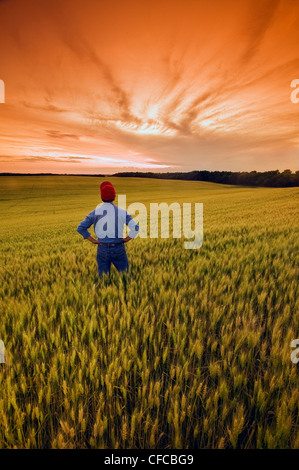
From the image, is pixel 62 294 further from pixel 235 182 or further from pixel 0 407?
pixel 235 182

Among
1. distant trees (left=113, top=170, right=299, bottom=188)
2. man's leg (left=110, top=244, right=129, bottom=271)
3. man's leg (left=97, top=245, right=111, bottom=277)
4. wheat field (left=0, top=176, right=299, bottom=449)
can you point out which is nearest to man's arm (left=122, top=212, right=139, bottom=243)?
man's leg (left=110, top=244, right=129, bottom=271)

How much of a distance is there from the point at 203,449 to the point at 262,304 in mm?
1910

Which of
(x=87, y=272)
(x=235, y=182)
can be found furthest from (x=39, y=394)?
(x=235, y=182)

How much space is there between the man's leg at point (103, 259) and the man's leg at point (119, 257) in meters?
0.09

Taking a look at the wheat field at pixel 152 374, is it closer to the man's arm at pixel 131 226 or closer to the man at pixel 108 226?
the man at pixel 108 226

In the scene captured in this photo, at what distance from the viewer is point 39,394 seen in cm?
149

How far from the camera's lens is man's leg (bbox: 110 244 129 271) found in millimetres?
3701

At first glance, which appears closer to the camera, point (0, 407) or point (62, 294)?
point (0, 407)

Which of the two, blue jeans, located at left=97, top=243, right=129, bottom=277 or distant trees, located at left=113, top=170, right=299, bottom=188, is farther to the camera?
distant trees, located at left=113, top=170, right=299, bottom=188

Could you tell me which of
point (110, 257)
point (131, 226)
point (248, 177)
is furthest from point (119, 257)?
point (248, 177)

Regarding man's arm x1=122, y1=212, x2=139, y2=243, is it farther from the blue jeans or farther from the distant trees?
the distant trees

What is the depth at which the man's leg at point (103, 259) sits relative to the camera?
146 inches

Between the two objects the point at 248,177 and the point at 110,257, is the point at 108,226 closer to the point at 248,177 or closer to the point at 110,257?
the point at 110,257
